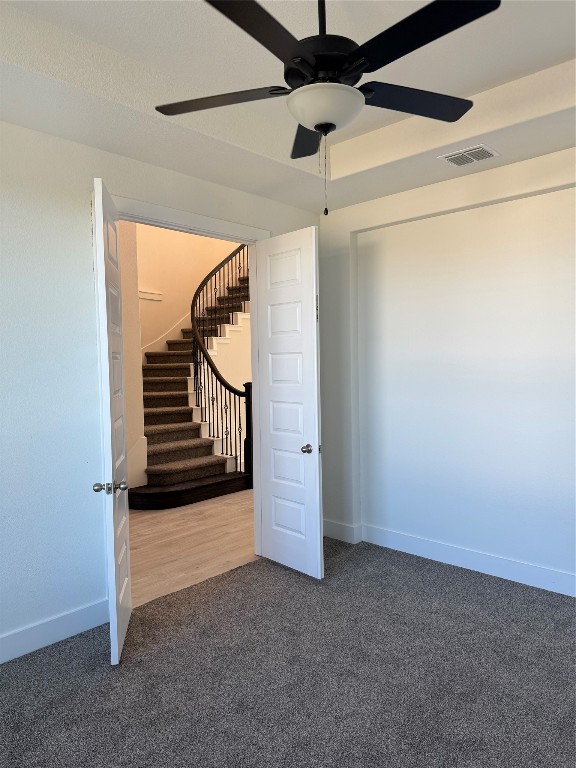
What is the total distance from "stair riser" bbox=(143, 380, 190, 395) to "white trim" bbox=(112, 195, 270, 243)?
363 cm

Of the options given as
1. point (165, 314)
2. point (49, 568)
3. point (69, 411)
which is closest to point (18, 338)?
point (69, 411)

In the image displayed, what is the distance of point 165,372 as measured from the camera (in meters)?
7.54

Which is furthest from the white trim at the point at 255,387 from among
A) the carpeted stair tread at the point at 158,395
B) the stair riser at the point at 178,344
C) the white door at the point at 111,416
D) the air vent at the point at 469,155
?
the stair riser at the point at 178,344

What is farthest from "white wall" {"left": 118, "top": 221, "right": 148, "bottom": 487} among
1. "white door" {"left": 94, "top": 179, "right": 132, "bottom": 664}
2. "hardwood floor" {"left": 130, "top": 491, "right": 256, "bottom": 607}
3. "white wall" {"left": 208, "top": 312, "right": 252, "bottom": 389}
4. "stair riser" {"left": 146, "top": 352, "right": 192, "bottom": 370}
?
"white door" {"left": 94, "top": 179, "right": 132, "bottom": 664}

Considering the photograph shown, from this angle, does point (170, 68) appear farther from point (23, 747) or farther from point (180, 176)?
point (23, 747)

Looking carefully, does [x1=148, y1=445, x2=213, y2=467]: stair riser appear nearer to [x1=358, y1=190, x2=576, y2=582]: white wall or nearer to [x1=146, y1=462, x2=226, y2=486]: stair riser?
[x1=146, y1=462, x2=226, y2=486]: stair riser

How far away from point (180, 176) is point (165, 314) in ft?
17.3

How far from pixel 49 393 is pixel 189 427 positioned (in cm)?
381

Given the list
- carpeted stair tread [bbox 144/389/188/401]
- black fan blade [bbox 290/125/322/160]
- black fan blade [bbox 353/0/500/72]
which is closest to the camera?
black fan blade [bbox 353/0/500/72]

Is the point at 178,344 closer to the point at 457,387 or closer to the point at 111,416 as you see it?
the point at 457,387

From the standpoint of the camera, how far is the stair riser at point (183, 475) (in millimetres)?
5824

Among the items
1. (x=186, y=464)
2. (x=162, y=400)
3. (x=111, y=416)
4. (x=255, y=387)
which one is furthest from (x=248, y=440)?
(x=111, y=416)

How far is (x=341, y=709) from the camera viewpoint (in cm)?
228

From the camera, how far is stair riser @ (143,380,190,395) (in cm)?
720
